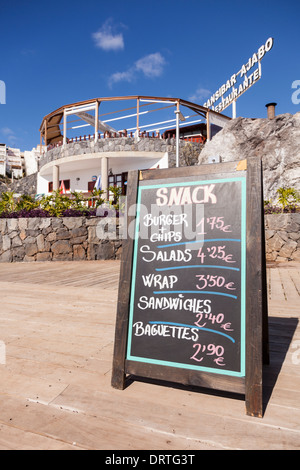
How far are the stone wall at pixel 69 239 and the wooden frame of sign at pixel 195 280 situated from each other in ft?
25.5

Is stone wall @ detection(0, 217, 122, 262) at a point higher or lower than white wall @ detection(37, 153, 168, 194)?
lower

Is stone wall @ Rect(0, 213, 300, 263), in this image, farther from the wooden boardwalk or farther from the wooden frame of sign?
the wooden frame of sign

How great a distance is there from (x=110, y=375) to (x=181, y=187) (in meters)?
1.44

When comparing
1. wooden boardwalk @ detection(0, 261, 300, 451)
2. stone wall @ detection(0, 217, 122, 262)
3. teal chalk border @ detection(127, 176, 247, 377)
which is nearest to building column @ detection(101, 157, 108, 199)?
stone wall @ detection(0, 217, 122, 262)

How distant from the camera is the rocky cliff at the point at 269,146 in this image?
1398cm

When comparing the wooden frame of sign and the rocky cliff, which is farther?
the rocky cliff

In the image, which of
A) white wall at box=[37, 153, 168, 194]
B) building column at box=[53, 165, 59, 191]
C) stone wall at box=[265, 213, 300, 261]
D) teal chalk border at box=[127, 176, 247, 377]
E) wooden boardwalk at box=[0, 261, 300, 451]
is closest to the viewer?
wooden boardwalk at box=[0, 261, 300, 451]

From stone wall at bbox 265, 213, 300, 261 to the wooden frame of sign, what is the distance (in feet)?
26.4

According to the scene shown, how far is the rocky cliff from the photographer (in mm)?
13984

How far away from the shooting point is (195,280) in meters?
A: 1.94

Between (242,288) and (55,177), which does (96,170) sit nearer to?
(55,177)

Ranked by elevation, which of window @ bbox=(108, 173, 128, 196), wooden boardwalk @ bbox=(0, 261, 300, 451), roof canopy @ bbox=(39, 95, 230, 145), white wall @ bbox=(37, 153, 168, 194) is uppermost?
roof canopy @ bbox=(39, 95, 230, 145)

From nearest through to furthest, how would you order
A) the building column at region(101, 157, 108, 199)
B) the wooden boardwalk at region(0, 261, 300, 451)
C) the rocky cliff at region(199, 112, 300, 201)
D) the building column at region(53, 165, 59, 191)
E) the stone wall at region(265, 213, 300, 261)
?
the wooden boardwalk at region(0, 261, 300, 451), the stone wall at region(265, 213, 300, 261), the rocky cliff at region(199, 112, 300, 201), the building column at region(101, 157, 108, 199), the building column at region(53, 165, 59, 191)

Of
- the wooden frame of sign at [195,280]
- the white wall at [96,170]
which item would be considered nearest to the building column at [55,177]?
the white wall at [96,170]
